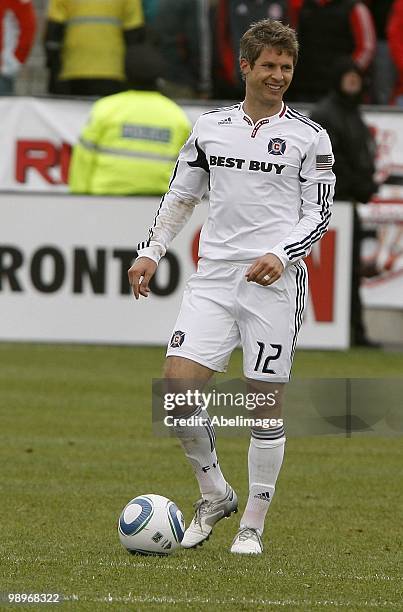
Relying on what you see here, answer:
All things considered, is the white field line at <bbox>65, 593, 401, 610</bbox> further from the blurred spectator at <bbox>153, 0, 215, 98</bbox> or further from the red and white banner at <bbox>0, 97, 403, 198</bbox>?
the blurred spectator at <bbox>153, 0, 215, 98</bbox>

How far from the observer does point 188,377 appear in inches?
269

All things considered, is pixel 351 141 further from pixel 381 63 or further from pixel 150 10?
pixel 150 10

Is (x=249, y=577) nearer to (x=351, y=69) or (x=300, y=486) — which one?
(x=300, y=486)

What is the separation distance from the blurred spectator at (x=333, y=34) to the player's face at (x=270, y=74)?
30.3 ft

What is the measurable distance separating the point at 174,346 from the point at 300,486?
235 centimetres

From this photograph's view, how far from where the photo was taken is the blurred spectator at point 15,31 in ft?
51.7

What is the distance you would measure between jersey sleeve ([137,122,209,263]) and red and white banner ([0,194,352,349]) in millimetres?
7099

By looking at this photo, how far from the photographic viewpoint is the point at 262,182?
22.6ft

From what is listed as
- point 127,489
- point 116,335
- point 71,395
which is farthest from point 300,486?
point 116,335

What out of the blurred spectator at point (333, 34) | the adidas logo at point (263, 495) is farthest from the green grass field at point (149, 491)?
the blurred spectator at point (333, 34)

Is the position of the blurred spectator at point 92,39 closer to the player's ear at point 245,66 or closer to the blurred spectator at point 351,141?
the blurred spectator at point 351,141

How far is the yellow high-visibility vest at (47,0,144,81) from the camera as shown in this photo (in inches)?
604

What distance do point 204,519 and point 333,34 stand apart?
385 inches

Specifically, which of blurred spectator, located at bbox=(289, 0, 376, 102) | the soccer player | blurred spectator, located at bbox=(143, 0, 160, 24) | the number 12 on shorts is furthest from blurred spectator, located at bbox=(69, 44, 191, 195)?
the number 12 on shorts
